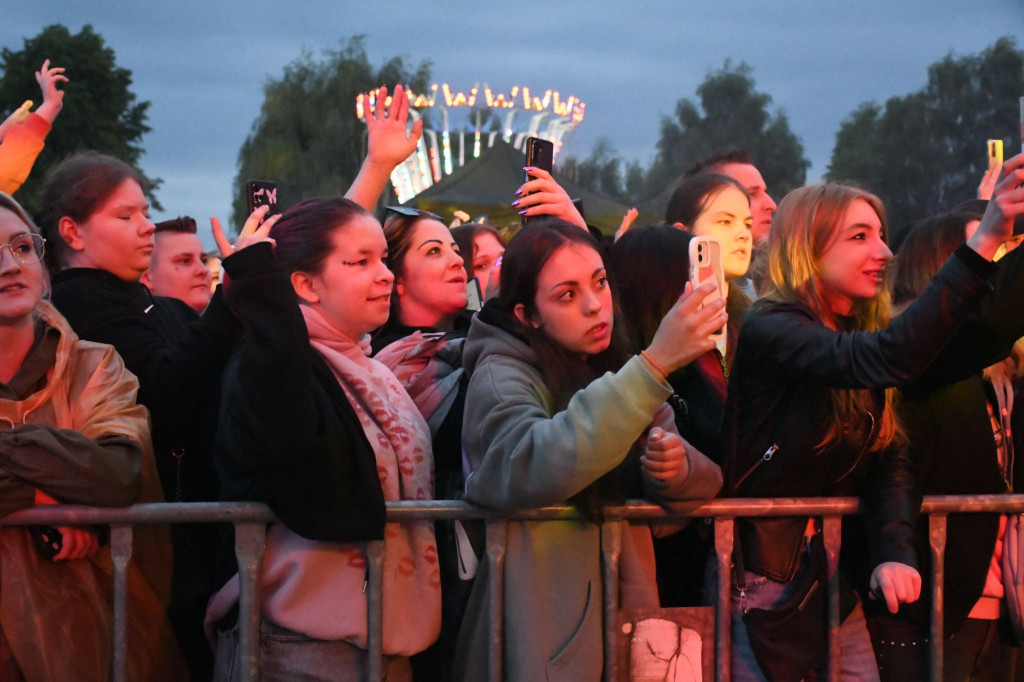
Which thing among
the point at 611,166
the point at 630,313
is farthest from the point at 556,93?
the point at 611,166

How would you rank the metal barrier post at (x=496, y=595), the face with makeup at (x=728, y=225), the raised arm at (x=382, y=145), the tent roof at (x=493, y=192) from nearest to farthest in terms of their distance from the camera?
the metal barrier post at (x=496, y=595) → the raised arm at (x=382, y=145) → the face with makeup at (x=728, y=225) → the tent roof at (x=493, y=192)

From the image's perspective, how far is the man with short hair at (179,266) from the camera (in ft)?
18.4

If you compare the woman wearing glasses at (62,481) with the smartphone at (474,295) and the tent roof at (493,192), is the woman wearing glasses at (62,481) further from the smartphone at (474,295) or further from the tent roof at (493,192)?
the tent roof at (493,192)

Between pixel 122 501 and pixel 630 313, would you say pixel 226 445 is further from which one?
pixel 630 313

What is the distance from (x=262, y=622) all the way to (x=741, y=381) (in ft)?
5.20

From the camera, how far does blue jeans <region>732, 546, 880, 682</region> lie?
3.25 metres

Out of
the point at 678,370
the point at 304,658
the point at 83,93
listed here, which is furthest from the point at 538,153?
the point at 83,93

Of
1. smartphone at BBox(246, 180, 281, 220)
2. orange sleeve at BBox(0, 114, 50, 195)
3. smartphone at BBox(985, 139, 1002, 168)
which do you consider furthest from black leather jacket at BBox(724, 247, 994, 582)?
orange sleeve at BBox(0, 114, 50, 195)

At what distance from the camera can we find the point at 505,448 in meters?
2.95

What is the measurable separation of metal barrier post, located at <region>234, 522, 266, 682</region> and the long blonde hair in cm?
172

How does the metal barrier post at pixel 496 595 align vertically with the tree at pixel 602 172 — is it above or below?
below

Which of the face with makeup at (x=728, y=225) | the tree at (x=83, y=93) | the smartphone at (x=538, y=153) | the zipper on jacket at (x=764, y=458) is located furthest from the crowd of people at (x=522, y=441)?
the tree at (x=83, y=93)

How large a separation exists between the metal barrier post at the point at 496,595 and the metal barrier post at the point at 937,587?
1301 millimetres

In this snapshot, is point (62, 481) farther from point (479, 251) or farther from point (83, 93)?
point (83, 93)
